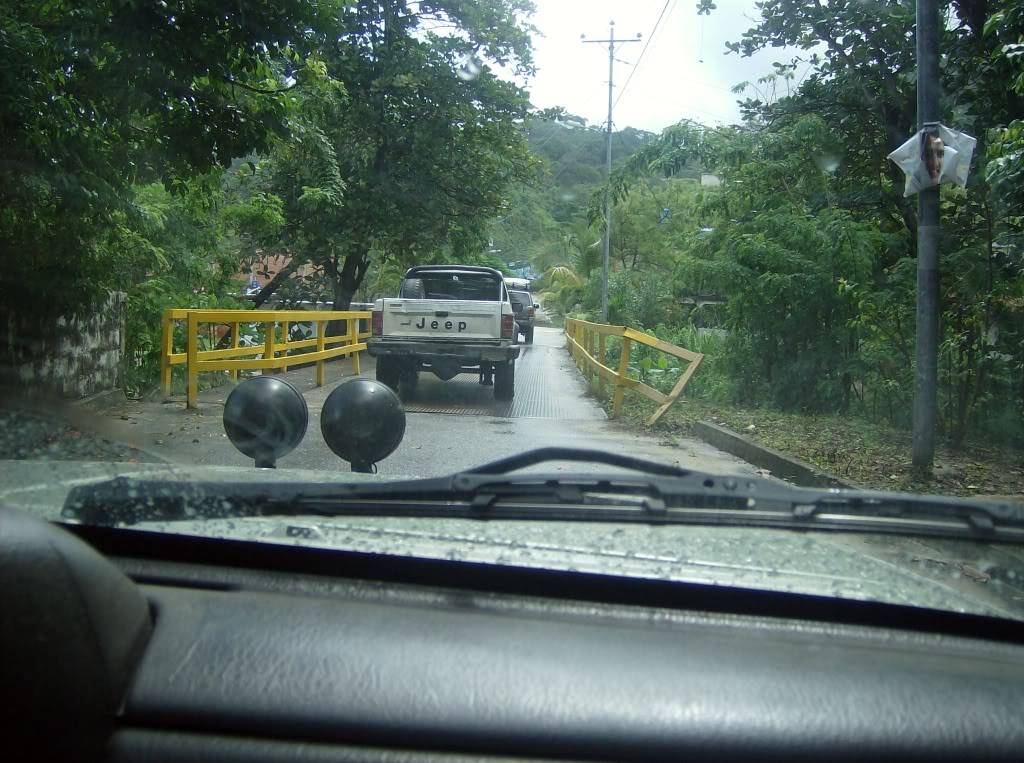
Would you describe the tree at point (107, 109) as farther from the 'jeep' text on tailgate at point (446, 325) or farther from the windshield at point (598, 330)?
the 'jeep' text on tailgate at point (446, 325)

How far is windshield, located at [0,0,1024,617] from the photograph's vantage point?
8.56ft

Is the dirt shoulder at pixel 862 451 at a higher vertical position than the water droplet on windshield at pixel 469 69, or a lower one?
lower

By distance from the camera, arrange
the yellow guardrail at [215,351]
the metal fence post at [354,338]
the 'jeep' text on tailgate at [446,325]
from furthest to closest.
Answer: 1. the metal fence post at [354,338]
2. the 'jeep' text on tailgate at [446,325]
3. the yellow guardrail at [215,351]

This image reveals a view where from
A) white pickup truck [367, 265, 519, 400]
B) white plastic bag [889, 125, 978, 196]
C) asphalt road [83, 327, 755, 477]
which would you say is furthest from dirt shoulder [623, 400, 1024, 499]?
white plastic bag [889, 125, 978, 196]

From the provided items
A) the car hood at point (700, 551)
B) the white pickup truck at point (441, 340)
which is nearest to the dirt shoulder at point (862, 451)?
the white pickup truck at point (441, 340)

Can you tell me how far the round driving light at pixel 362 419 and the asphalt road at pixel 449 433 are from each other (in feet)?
6.18

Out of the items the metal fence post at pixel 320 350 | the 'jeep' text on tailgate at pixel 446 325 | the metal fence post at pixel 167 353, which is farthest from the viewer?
the metal fence post at pixel 320 350

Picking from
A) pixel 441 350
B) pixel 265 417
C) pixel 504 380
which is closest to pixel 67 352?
pixel 441 350

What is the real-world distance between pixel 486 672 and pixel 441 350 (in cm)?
1100

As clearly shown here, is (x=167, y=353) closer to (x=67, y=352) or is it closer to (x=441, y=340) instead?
(x=67, y=352)

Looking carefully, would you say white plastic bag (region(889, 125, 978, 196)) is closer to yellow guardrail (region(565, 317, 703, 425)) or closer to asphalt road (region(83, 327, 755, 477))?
asphalt road (region(83, 327, 755, 477))

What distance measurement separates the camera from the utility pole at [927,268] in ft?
26.0

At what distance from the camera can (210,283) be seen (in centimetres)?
1761

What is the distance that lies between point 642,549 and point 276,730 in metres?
0.99
